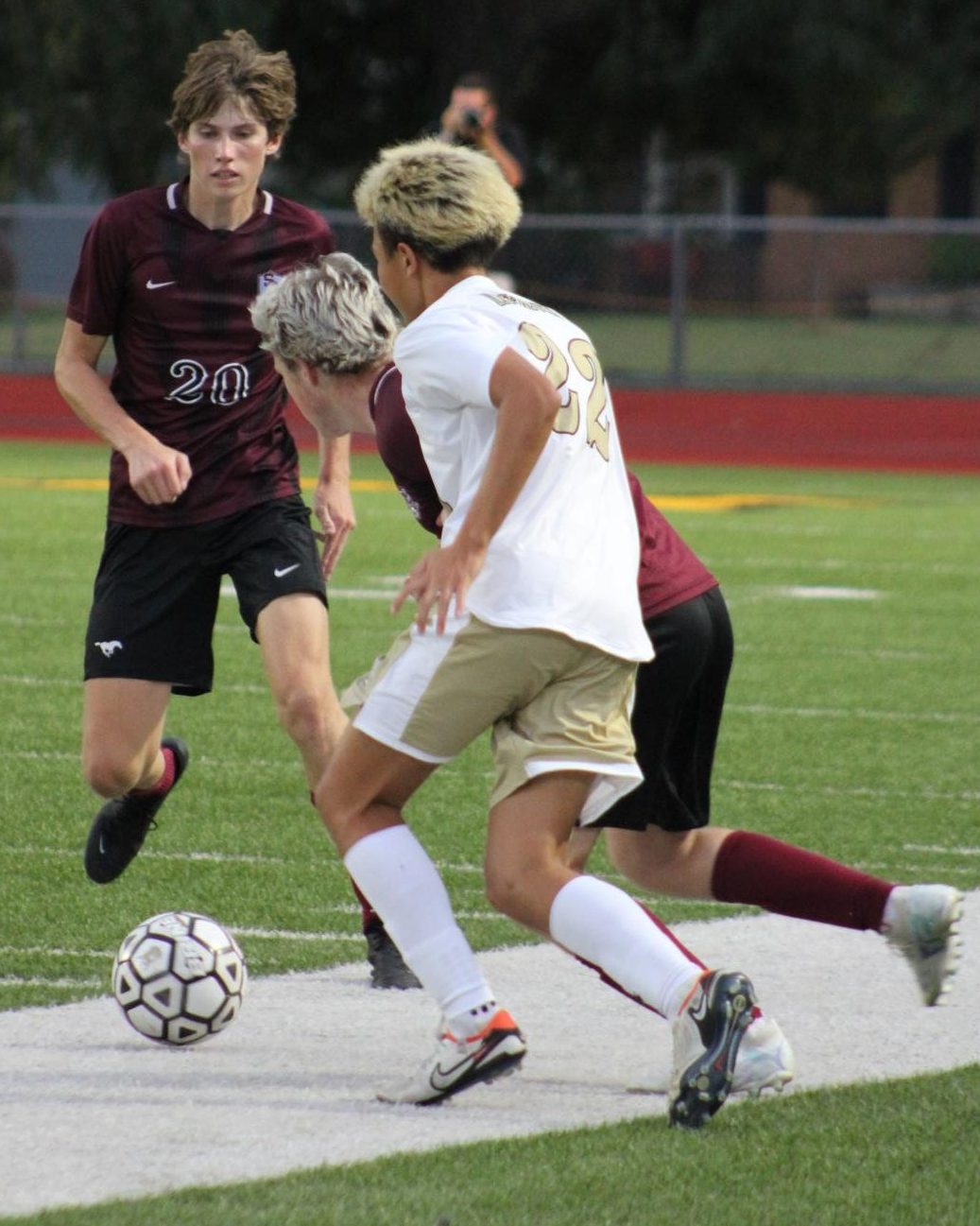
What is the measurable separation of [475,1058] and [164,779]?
2.25 meters

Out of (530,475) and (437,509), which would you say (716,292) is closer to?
(437,509)

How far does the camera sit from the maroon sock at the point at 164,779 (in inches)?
236

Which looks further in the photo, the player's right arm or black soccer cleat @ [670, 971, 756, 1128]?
the player's right arm

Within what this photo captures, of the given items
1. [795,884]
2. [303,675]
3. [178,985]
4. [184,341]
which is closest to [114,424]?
[184,341]

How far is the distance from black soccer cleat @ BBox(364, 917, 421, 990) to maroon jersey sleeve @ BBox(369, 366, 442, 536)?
44.4 inches

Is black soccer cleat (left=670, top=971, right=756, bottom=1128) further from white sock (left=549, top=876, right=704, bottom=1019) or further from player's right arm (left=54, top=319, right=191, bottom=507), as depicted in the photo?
player's right arm (left=54, top=319, right=191, bottom=507)

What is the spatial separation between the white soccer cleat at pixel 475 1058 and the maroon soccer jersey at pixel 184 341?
6.78ft

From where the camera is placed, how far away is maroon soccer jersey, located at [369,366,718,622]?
428 centimetres

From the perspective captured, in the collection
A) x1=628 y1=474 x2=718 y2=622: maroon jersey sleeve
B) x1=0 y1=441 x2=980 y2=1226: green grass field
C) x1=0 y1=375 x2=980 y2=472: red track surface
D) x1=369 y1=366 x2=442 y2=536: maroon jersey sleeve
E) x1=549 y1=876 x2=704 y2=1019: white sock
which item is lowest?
x1=0 y1=375 x2=980 y2=472: red track surface

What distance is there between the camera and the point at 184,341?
5.85 meters

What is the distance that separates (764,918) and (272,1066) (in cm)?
174

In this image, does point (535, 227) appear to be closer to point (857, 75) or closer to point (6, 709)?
point (857, 75)

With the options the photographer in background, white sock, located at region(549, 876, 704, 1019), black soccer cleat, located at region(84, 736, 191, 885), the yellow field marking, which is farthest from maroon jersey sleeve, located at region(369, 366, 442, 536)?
the yellow field marking

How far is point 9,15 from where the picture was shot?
25906 mm
